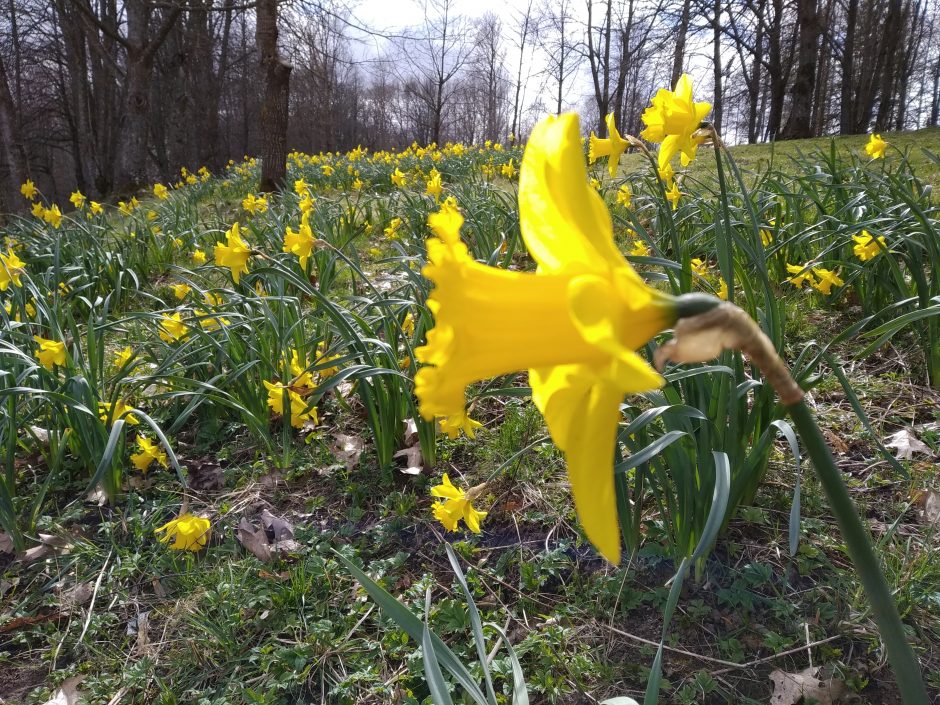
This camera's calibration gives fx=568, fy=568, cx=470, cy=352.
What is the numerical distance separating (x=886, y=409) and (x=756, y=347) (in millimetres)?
2173

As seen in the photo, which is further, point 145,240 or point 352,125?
point 352,125

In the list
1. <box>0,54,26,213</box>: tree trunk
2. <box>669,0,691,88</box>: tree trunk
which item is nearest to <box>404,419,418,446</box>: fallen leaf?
<box>0,54,26,213</box>: tree trunk

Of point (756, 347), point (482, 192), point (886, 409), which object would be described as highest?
point (482, 192)

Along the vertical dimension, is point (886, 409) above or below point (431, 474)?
above

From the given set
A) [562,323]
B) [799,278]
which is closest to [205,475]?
[562,323]

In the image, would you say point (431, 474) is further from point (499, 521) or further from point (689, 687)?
point (689, 687)

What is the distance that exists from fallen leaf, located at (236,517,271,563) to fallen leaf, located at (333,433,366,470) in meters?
0.44

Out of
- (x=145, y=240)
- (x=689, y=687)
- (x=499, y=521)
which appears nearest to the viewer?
(x=689, y=687)

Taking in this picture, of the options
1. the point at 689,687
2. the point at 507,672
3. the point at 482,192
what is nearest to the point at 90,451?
the point at 507,672

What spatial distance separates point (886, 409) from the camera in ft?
6.98

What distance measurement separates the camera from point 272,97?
7.16 metres

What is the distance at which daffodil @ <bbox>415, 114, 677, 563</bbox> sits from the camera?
45 cm

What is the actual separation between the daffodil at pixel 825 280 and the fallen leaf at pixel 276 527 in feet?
8.11

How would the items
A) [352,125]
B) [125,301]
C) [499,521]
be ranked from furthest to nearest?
1. [352,125]
2. [125,301]
3. [499,521]
